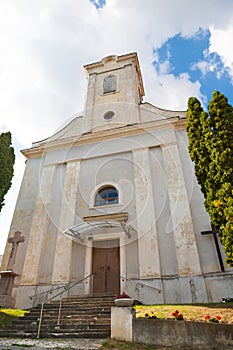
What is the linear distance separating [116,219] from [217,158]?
533 centimetres

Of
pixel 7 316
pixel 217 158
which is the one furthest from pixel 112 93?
pixel 7 316

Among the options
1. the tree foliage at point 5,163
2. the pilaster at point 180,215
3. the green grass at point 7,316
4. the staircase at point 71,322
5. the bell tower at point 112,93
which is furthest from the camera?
the bell tower at point 112,93

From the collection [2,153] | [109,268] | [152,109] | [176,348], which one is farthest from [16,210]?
[176,348]

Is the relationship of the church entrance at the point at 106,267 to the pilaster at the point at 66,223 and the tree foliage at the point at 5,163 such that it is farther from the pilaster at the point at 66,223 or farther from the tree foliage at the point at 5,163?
the tree foliage at the point at 5,163

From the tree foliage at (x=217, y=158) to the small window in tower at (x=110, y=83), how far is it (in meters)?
9.38

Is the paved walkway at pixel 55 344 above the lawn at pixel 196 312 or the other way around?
the other way around

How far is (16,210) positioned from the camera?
13609 mm

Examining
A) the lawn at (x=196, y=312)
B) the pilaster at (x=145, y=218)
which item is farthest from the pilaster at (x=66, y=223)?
the lawn at (x=196, y=312)

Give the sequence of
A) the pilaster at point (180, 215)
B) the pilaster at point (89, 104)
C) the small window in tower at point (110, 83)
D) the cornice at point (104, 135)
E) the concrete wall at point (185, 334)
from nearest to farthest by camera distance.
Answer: the concrete wall at point (185, 334) → the pilaster at point (180, 215) → the cornice at point (104, 135) → the pilaster at point (89, 104) → the small window in tower at point (110, 83)

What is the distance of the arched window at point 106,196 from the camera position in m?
12.8

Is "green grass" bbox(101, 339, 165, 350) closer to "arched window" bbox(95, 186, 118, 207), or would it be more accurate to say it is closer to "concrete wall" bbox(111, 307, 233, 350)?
"concrete wall" bbox(111, 307, 233, 350)

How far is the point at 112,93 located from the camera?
17594 millimetres

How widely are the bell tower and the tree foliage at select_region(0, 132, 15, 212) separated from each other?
5.51 meters

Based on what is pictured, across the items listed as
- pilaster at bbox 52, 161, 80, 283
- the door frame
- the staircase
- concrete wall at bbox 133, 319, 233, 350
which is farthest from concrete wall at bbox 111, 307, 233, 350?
pilaster at bbox 52, 161, 80, 283
